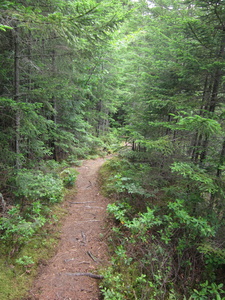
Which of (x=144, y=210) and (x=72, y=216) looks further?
(x=72, y=216)

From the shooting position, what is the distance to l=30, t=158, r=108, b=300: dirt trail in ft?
13.3

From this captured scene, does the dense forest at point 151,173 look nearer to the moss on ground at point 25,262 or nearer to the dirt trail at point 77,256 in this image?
the moss on ground at point 25,262

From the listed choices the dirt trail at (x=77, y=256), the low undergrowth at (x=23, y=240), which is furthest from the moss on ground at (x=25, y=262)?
the dirt trail at (x=77, y=256)

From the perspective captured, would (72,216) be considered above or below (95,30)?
below

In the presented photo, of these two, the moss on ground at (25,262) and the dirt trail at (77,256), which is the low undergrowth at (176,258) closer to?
the dirt trail at (77,256)

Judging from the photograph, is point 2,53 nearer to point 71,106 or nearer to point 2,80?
point 2,80

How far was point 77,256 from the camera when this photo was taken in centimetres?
522

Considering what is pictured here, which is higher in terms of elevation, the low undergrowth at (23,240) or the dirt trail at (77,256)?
the low undergrowth at (23,240)

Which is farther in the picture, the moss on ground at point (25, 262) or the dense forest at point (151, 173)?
the dense forest at point (151, 173)

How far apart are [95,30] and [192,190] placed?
5.91 metres

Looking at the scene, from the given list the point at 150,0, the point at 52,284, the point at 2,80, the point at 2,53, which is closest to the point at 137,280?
the point at 52,284

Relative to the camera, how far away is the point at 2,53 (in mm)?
6230

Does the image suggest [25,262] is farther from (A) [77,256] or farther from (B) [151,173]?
(B) [151,173]

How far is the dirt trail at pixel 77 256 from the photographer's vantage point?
13.3 ft
